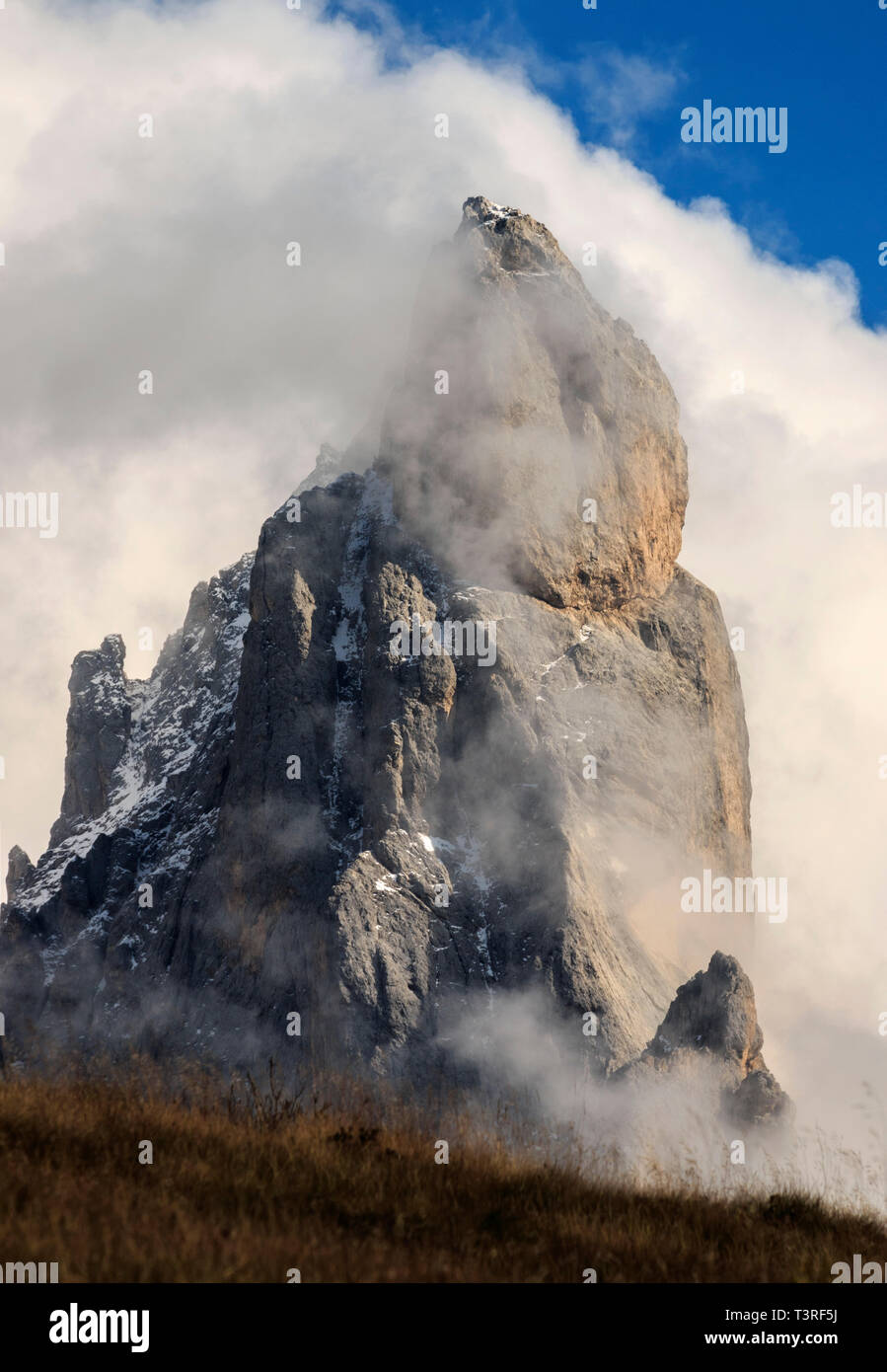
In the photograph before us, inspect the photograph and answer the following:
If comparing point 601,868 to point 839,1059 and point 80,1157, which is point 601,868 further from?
point 80,1157

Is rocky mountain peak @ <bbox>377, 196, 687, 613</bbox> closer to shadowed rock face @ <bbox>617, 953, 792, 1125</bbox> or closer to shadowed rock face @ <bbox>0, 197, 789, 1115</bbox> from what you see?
shadowed rock face @ <bbox>0, 197, 789, 1115</bbox>

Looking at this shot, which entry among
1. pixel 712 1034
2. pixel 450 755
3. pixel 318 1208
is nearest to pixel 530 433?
pixel 450 755

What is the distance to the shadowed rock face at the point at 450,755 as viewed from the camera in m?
89.4

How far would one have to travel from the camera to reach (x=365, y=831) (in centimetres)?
9775

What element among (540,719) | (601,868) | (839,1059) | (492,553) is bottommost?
(839,1059)

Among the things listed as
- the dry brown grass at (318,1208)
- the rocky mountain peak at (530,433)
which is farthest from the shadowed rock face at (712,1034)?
the dry brown grass at (318,1208)

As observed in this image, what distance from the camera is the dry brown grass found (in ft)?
20.7

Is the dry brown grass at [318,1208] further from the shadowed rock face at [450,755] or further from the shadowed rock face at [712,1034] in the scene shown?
the shadowed rock face at [450,755]

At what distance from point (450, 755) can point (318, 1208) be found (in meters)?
93.3

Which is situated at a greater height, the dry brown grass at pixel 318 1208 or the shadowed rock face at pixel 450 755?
the shadowed rock face at pixel 450 755

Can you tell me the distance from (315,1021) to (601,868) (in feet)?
81.3

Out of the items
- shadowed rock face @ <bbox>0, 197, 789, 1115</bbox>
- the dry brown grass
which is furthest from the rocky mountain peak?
the dry brown grass

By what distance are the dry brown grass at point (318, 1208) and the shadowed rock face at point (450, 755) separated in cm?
7198

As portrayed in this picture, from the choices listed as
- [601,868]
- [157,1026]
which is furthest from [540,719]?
[157,1026]
